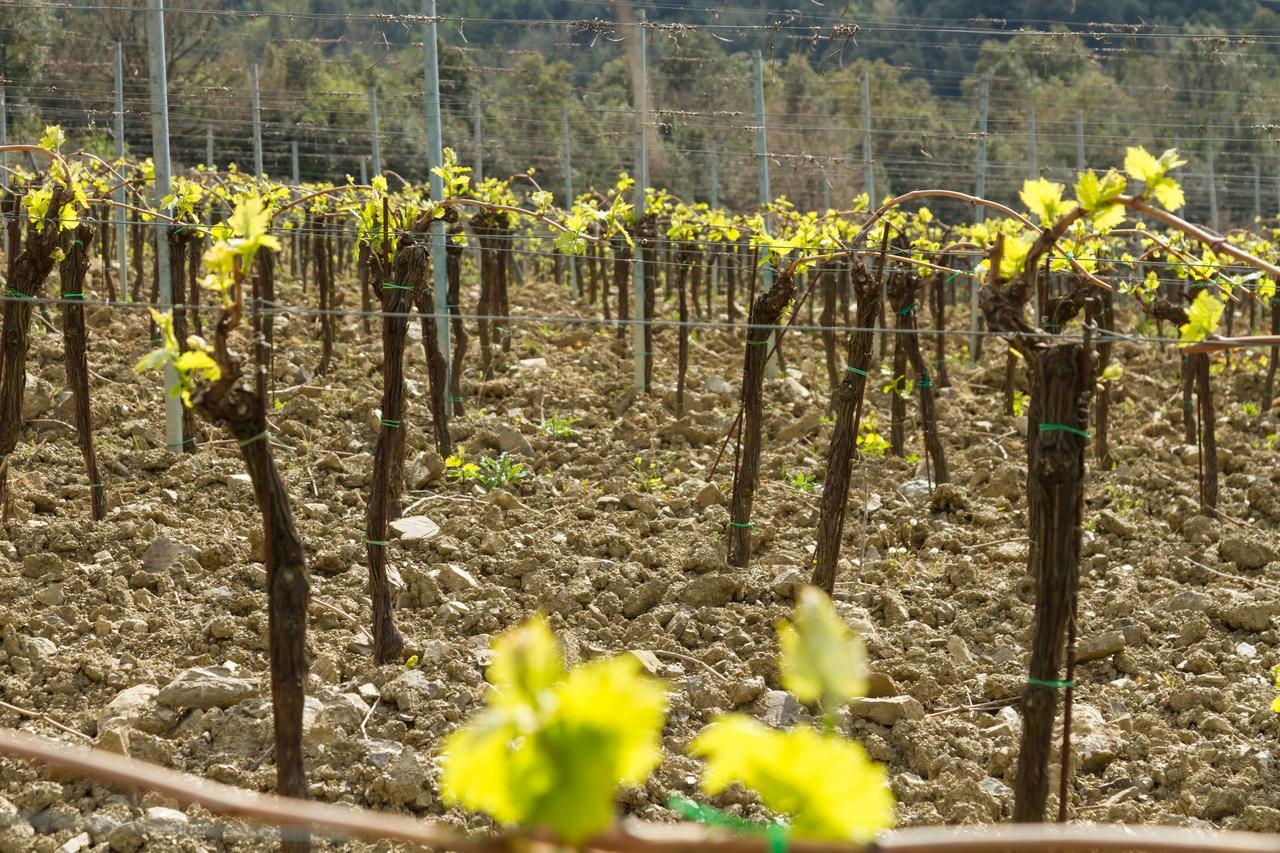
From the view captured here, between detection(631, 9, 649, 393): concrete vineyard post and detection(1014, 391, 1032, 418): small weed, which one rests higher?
detection(631, 9, 649, 393): concrete vineyard post

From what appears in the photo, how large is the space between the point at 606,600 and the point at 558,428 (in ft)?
9.88

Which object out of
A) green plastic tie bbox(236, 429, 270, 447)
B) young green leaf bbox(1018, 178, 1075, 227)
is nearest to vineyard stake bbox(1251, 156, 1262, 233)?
young green leaf bbox(1018, 178, 1075, 227)

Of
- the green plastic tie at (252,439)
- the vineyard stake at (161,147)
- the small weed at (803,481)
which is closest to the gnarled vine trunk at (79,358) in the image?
the vineyard stake at (161,147)

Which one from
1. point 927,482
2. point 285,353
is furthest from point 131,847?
point 285,353

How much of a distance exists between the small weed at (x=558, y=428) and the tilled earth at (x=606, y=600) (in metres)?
0.03

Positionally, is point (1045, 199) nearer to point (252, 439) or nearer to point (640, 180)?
point (252, 439)

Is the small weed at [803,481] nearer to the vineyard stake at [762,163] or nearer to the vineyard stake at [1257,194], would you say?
the vineyard stake at [762,163]

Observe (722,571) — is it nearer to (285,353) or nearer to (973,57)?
(285,353)

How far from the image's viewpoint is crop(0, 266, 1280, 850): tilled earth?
3.79 meters

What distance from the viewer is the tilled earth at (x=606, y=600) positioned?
3793 mm

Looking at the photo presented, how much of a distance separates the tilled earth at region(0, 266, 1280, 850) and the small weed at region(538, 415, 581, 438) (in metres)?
0.03

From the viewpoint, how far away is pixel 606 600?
16.9ft

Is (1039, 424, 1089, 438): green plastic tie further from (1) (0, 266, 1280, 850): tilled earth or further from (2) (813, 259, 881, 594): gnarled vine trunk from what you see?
(2) (813, 259, 881, 594): gnarled vine trunk

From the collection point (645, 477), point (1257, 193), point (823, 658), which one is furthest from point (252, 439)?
point (1257, 193)
